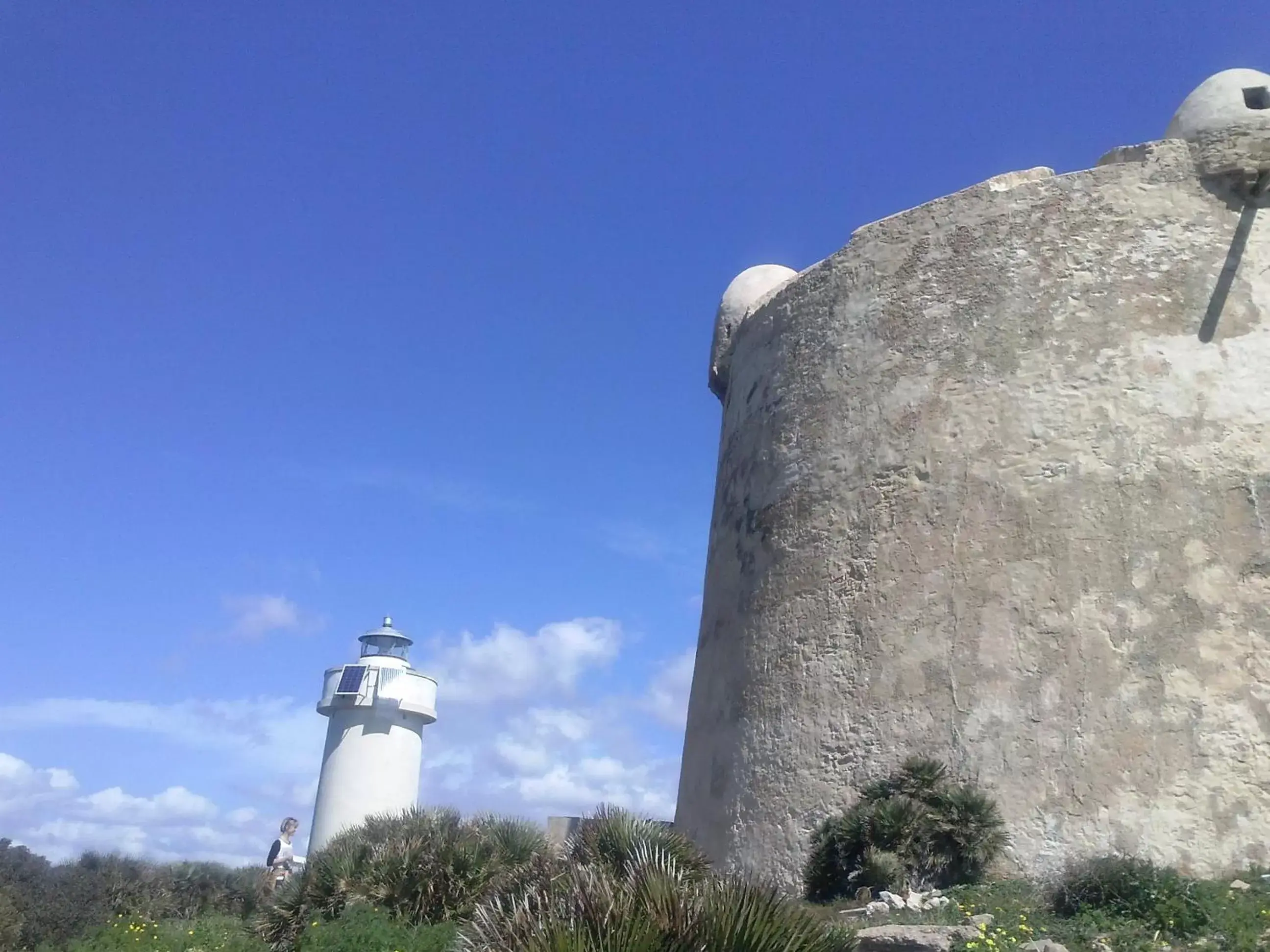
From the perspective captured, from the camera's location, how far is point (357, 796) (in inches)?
1022

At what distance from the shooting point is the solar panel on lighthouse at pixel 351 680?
26938 millimetres

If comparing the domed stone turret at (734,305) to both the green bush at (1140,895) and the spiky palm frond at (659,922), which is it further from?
the spiky palm frond at (659,922)

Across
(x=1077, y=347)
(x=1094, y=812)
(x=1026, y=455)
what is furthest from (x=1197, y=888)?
(x=1077, y=347)

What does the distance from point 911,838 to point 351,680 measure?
66.0 feet

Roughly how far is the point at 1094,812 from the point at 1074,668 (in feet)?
3.88

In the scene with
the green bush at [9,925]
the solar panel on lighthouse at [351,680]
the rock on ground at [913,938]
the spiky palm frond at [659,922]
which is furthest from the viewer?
the solar panel on lighthouse at [351,680]

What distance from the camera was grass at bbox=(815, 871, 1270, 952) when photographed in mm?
7070

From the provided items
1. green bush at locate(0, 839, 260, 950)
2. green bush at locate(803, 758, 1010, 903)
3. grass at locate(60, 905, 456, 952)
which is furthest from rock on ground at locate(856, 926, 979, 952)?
green bush at locate(0, 839, 260, 950)

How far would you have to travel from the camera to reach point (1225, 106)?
11.0m

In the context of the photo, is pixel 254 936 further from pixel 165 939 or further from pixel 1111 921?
pixel 1111 921

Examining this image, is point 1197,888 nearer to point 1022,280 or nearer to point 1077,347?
point 1077,347

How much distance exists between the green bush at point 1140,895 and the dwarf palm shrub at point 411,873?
4117mm

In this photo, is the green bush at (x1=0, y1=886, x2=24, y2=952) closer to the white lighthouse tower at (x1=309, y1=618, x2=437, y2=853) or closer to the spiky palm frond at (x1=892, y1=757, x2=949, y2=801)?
the spiky palm frond at (x1=892, y1=757, x2=949, y2=801)

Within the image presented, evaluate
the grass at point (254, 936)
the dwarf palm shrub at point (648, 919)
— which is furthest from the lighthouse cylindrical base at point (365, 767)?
the dwarf palm shrub at point (648, 919)
